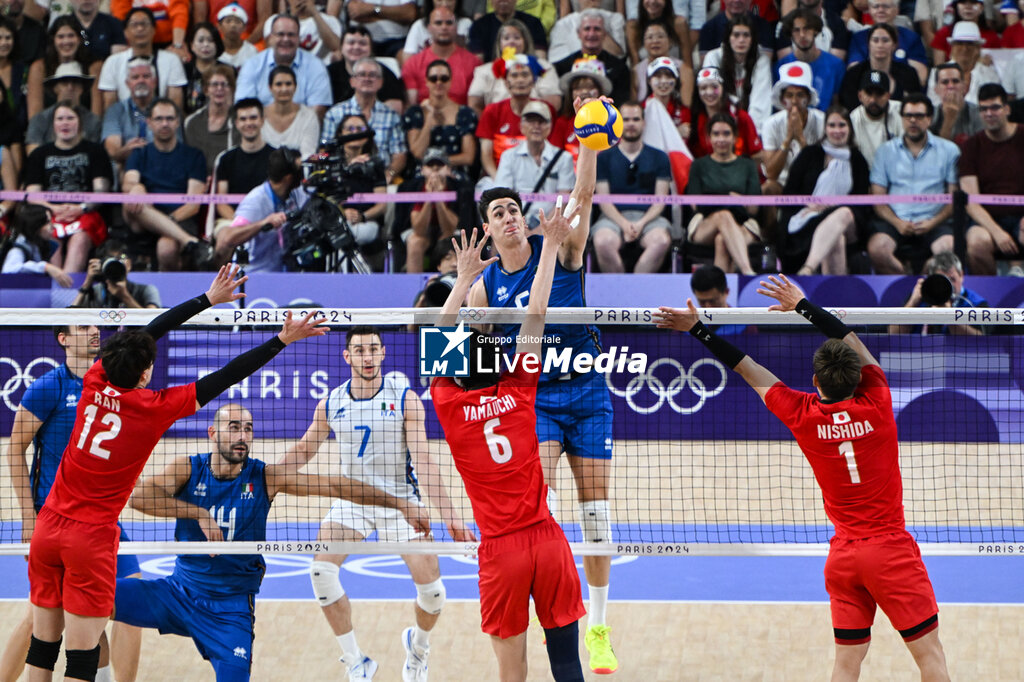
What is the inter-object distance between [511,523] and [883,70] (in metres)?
10.3

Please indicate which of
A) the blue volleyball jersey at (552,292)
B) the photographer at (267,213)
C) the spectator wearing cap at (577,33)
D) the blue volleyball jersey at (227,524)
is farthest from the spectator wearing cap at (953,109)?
the blue volleyball jersey at (227,524)

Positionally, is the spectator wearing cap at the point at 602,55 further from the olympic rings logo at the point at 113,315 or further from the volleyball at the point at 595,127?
the olympic rings logo at the point at 113,315

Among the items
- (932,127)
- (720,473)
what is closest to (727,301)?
(720,473)

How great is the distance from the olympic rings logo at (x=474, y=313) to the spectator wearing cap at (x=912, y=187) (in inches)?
298

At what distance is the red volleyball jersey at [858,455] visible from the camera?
671cm

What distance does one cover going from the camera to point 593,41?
1522cm

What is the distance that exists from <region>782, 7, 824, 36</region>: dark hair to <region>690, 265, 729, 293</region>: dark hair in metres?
4.24

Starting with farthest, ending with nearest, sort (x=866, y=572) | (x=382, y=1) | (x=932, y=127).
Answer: (x=382, y=1) < (x=932, y=127) < (x=866, y=572)

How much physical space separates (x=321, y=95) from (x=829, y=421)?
33.6 feet

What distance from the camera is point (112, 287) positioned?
13.1 m

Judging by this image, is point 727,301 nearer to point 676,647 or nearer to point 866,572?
point 676,647

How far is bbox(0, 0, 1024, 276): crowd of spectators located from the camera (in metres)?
14.0

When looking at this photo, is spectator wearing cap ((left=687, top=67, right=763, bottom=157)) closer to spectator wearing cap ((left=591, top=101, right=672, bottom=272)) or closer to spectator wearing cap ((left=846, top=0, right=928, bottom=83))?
spectator wearing cap ((left=591, top=101, right=672, bottom=272))

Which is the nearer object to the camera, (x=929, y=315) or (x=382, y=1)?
(x=929, y=315)
